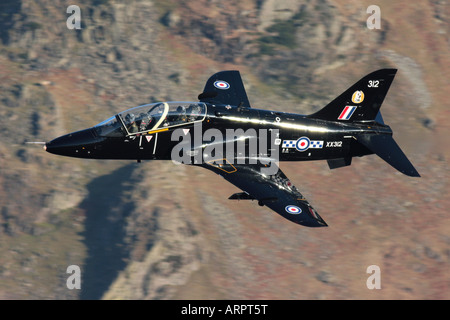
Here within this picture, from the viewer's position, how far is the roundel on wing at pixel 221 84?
124 ft

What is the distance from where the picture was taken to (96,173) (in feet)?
187

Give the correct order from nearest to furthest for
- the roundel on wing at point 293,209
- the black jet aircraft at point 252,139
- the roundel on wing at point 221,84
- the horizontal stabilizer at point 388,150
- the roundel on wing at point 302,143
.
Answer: the roundel on wing at point 293,209, the black jet aircraft at point 252,139, the horizontal stabilizer at point 388,150, the roundel on wing at point 302,143, the roundel on wing at point 221,84

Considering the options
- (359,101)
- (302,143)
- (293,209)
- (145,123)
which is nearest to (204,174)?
(302,143)

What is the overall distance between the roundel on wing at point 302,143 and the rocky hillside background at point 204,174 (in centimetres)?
1751

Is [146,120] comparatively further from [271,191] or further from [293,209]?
[293,209]

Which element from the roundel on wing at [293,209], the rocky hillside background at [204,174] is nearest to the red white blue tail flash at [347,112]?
A: the roundel on wing at [293,209]

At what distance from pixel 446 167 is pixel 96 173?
27.3 metres

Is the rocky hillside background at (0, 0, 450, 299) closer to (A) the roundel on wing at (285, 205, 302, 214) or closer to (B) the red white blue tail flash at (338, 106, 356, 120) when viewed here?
(B) the red white blue tail flash at (338, 106, 356, 120)

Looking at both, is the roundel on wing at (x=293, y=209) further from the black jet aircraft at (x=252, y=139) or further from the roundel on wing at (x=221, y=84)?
the roundel on wing at (x=221, y=84)

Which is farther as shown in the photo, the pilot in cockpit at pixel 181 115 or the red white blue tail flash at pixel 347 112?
the red white blue tail flash at pixel 347 112

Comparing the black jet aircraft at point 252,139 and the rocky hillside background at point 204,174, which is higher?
the black jet aircraft at point 252,139

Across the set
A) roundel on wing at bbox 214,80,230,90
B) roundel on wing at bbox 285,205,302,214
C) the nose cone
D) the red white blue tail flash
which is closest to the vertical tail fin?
the red white blue tail flash

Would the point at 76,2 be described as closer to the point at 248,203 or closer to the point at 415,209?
the point at 248,203
